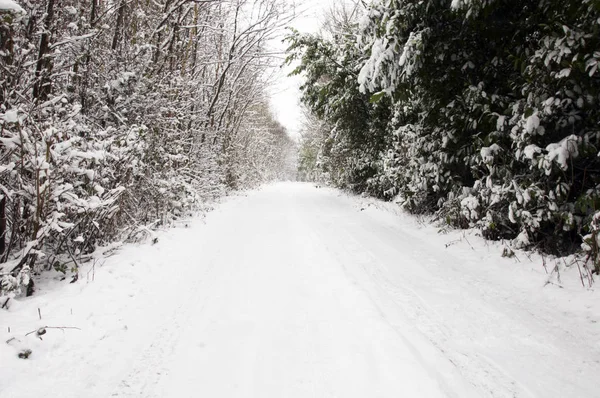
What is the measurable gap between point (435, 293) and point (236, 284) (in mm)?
2411

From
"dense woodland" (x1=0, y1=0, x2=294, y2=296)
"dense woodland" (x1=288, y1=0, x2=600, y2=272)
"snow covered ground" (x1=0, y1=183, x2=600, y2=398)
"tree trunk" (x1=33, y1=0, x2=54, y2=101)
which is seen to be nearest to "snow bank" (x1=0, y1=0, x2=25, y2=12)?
"dense woodland" (x1=0, y1=0, x2=294, y2=296)

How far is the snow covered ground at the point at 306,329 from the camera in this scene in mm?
Answer: 2299

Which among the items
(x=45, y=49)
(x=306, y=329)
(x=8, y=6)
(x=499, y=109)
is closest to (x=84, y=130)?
(x=45, y=49)

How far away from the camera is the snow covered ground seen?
2.30 m

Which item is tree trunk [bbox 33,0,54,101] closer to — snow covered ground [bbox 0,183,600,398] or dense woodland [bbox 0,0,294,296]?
dense woodland [bbox 0,0,294,296]

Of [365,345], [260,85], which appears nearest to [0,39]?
[365,345]

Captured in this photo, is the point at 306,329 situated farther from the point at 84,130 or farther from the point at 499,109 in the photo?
the point at 499,109

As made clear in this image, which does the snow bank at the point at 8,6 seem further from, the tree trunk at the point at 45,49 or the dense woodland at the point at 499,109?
the dense woodland at the point at 499,109

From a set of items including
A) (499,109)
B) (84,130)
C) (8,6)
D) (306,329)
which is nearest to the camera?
(8,6)

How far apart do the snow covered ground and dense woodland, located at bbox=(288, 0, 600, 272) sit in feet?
2.45

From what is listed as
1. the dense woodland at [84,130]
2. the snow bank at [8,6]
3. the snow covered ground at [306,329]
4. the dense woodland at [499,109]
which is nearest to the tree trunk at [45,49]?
the dense woodland at [84,130]

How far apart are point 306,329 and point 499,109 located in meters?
4.90

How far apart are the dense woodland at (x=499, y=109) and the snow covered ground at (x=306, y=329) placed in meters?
0.75

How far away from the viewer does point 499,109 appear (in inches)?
215
